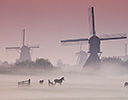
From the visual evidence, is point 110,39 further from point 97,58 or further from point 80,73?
point 80,73

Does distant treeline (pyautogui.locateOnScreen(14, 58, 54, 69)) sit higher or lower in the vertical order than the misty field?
higher

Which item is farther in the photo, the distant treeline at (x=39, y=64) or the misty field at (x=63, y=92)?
the distant treeline at (x=39, y=64)

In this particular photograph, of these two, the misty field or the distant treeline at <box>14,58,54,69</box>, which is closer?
the misty field

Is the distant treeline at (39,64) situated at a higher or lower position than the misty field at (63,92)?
higher

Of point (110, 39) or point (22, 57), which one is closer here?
point (110, 39)

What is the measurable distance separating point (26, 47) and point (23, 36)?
9.04 meters

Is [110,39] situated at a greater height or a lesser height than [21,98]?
greater

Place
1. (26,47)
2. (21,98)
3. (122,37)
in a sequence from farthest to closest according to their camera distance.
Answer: (26,47) → (122,37) → (21,98)

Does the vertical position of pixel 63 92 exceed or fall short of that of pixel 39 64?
it falls short

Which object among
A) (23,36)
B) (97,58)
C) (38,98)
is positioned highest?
(23,36)

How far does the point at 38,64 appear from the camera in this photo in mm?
103125

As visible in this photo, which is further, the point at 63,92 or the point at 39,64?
the point at 39,64

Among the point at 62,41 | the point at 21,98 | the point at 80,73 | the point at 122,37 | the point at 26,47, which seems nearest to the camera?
the point at 21,98

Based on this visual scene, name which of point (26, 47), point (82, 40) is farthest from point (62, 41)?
point (26, 47)
